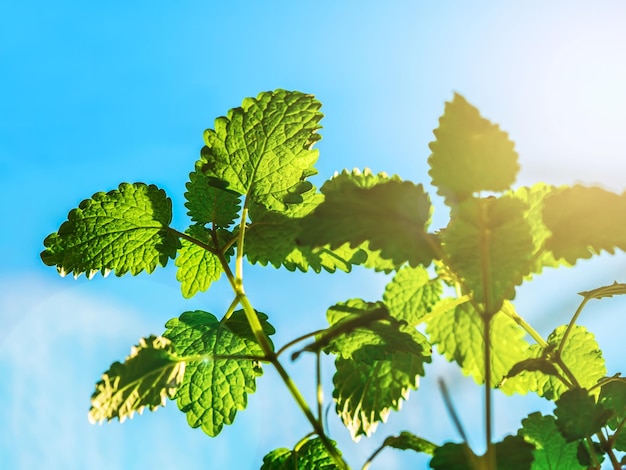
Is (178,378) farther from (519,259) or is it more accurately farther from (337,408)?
(519,259)

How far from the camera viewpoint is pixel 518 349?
31.8 inches

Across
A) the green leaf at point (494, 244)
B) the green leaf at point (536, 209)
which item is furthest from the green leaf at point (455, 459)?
the green leaf at point (536, 209)

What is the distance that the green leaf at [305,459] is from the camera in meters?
0.76

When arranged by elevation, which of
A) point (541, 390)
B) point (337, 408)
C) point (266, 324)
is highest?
point (266, 324)

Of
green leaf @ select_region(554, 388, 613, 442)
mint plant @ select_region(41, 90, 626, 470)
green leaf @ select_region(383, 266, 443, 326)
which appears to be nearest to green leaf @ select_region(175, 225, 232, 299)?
mint plant @ select_region(41, 90, 626, 470)

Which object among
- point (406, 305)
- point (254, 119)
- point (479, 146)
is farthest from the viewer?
point (406, 305)

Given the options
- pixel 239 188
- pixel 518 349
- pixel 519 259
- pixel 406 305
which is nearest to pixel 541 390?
pixel 518 349

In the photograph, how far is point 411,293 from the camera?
903mm

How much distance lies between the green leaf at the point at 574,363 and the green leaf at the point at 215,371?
34cm

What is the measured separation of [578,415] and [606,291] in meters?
0.20

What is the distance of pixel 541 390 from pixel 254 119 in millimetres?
491

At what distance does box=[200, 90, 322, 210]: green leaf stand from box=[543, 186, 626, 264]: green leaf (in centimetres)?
29

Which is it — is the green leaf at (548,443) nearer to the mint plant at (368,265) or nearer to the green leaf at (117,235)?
the mint plant at (368,265)

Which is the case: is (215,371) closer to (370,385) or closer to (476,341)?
(370,385)
